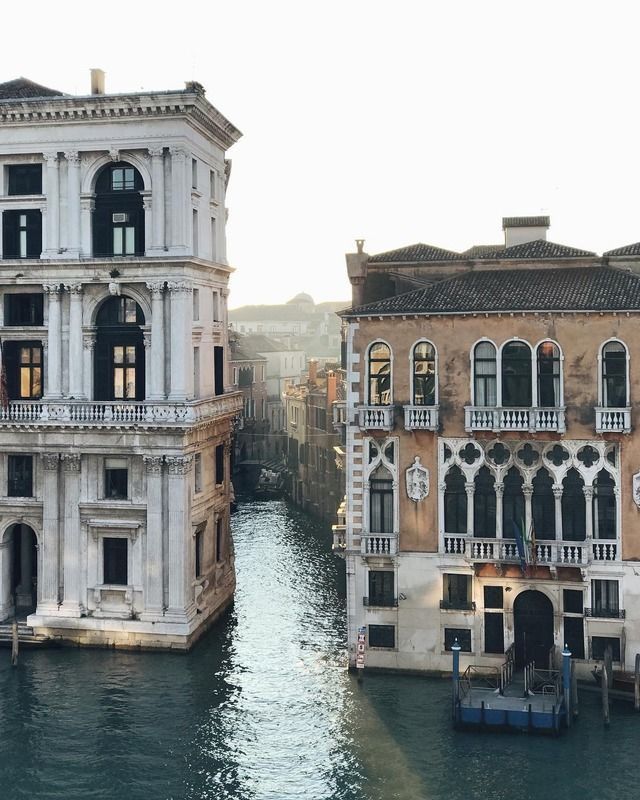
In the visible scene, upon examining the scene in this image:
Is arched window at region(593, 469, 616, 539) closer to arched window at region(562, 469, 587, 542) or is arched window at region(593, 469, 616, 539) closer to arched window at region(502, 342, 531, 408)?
arched window at region(562, 469, 587, 542)

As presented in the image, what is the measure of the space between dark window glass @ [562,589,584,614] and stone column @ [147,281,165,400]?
1929 centimetres

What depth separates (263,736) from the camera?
114 ft

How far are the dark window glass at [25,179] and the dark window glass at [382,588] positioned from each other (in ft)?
77.4

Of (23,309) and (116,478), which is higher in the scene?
(23,309)

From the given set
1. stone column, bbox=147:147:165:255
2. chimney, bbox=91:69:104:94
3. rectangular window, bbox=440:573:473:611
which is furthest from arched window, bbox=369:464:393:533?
chimney, bbox=91:69:104:94

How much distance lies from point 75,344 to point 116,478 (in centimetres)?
642

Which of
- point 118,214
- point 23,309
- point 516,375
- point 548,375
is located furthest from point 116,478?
point 548,375

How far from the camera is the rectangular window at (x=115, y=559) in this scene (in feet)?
148

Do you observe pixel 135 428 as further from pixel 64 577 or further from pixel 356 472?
pixel 356 472

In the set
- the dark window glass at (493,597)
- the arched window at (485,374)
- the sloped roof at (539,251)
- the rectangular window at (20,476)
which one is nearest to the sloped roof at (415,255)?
the sloped roof at (539,251)

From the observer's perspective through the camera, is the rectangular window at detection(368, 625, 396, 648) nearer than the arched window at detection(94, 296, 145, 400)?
Yes

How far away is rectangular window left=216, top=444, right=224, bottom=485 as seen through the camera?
2008 inches

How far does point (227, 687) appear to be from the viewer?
39562 millimetres

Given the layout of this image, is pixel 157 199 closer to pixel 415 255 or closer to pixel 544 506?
pixel 415 255
